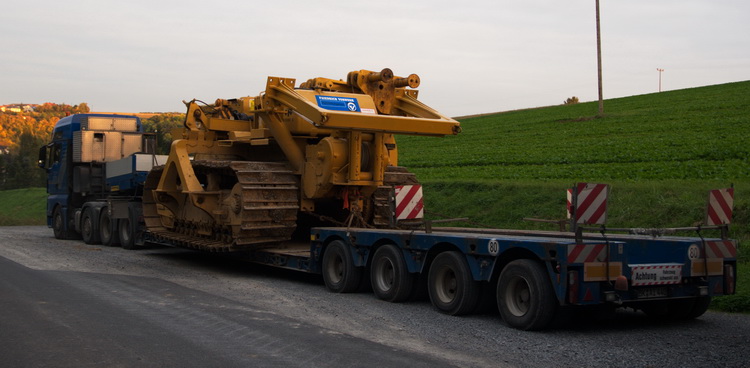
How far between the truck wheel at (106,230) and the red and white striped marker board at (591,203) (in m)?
15.0

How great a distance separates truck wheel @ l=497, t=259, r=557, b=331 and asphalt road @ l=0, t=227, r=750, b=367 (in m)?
0.20

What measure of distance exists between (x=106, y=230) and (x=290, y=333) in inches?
562

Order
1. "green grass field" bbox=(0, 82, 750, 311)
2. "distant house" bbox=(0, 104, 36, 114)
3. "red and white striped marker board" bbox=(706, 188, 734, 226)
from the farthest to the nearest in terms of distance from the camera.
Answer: "distant house" bbox=(0, 104, 36, 114)
"green grass field" bbox=(0, 82, 750, 311)
"red and white striped marker board" bbox=(706, 188, 734, 226)

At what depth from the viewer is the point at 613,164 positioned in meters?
24.4

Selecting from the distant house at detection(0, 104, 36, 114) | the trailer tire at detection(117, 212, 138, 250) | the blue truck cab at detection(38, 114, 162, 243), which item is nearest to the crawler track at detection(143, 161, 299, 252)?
the trailer tire at detection(117, 212, 138, 250)

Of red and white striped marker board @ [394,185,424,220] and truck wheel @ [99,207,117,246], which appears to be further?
truck wheel @ [99,207,117,246]

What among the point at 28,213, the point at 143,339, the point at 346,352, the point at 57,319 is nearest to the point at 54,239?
the point at 57,319

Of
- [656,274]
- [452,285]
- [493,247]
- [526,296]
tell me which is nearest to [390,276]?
[452,285]

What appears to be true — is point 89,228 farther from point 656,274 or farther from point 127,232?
point 656,274

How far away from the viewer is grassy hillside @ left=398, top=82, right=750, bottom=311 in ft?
55.3

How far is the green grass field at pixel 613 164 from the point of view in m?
16.8

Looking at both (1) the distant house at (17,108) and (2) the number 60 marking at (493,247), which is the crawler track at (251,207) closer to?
(2) the number 60 marking at (493,247)

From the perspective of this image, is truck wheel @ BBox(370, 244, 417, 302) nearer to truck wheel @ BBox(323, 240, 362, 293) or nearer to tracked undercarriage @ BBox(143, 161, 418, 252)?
truck wheel @ BBox(323, 240, 362, 293)

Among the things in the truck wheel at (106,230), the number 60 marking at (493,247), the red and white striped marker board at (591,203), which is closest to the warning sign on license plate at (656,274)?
the red and white striped marker board at (591,203)
